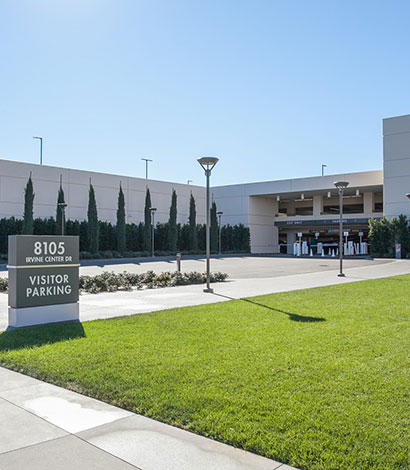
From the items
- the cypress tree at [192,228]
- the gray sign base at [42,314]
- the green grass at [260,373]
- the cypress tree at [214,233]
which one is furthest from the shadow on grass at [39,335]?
the cypress tree at [214,233]

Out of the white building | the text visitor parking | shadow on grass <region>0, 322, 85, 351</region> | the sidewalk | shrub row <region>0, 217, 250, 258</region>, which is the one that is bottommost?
the sidewalk

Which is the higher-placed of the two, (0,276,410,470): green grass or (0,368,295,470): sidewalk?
(0,276,410,470): green grass

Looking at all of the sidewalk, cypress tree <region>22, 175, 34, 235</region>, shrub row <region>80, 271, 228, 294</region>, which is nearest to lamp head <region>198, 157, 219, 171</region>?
shrub row <region>80, 271, 228, 294</region>

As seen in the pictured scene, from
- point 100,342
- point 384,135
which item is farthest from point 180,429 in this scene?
point 384,135

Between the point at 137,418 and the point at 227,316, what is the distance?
17.6ft

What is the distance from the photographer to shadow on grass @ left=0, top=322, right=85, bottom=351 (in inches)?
289

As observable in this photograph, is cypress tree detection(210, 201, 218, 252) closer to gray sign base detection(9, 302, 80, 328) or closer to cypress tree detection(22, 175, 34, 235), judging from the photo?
cypress tree detection(22, 175, 34, 235)

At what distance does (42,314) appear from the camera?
9250mm

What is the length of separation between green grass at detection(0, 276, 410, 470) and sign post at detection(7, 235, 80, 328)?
633 millimetres

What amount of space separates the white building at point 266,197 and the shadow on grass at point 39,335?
30245mm

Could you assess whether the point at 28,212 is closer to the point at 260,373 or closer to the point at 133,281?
the point at 133,281

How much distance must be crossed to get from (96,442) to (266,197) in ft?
171

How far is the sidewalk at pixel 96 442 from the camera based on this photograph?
346 cm

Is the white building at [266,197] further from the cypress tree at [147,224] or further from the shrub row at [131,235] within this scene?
the cypress tree at [147,224]
